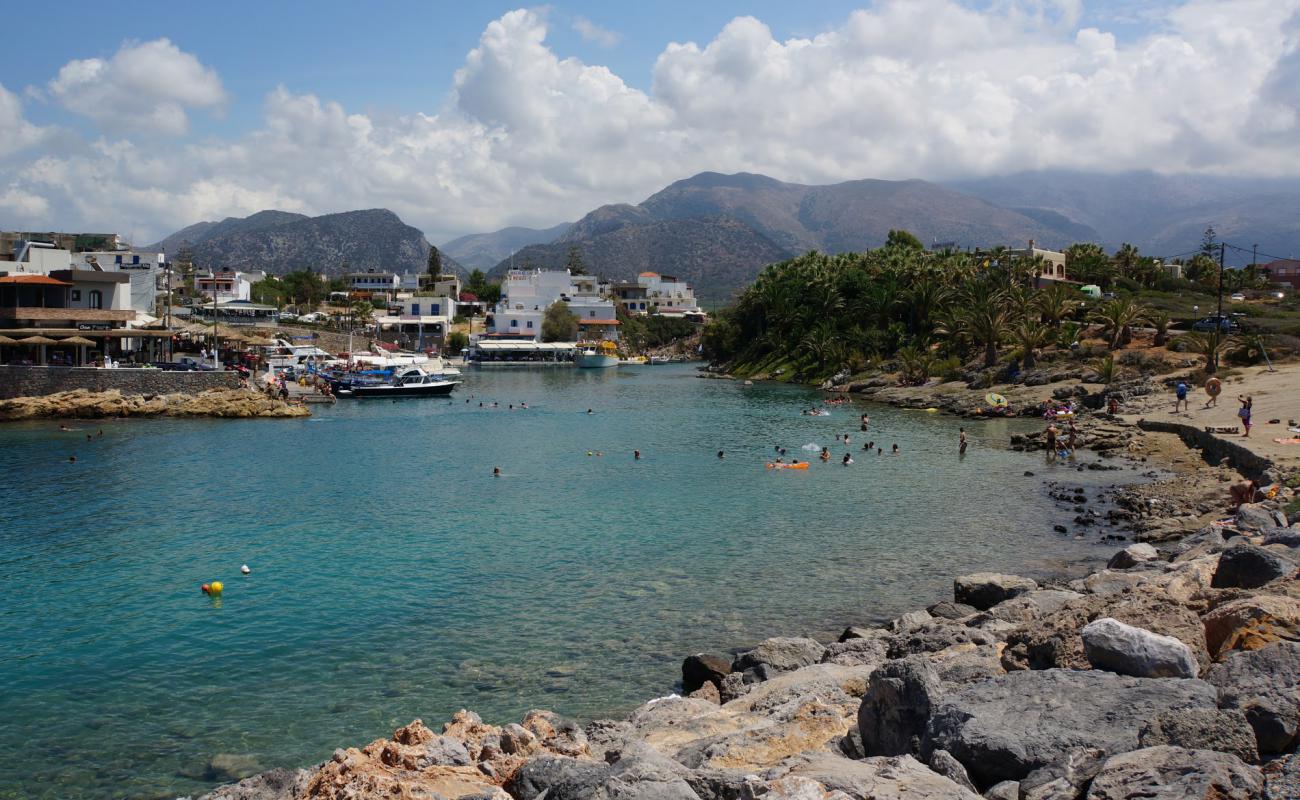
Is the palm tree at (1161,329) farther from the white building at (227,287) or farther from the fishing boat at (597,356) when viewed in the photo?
the white building at (227,287)

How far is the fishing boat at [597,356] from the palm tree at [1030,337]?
62387 mm

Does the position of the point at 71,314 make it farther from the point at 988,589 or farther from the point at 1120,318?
the point at 1120,318

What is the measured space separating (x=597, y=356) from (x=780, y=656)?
106256mm

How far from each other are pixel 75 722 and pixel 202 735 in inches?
93.0

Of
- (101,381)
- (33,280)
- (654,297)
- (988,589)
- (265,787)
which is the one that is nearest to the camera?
(265,787)

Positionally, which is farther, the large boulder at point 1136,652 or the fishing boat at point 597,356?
the fishing boat at point 597,356

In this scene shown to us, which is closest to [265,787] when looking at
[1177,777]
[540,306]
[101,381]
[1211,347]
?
[1177,777]

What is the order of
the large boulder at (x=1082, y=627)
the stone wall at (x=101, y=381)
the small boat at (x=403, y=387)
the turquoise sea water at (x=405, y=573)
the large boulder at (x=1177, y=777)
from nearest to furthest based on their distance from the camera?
1. the large boulder at (x=1177, y=777)
2. the large boulder at (x=1082, y=627)
3. the turquoise sea water at (x=405, y=573)
4. the stone wall at (x=101, y=381)
5. the small boat at (x=403, y=387)

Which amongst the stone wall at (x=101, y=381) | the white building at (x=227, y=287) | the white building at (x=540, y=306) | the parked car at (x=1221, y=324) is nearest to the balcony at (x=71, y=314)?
the stone wall at (x=101, y=381)

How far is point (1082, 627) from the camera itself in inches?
415

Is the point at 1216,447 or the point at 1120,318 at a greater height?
the point at 1120,318

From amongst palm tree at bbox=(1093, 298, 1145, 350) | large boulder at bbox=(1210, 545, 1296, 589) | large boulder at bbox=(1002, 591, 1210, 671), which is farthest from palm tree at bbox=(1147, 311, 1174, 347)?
large boulder at bbox=(1002, 591, 1210, 671)

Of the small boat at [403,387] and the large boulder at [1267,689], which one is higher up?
the large boulder at [1267,689]

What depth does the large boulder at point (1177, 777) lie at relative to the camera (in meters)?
6.55
